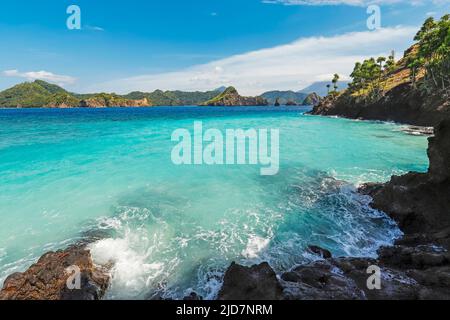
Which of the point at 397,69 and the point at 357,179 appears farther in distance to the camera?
the point at 397,69

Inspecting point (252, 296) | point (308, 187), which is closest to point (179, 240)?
point (252, 296)

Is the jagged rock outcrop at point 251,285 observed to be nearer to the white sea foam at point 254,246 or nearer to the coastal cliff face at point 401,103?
the white sea foam at point 254,246

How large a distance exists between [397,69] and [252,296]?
523ft

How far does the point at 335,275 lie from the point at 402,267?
11.8 feet

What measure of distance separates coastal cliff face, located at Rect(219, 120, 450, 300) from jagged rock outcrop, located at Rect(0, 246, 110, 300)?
5760 millimetres

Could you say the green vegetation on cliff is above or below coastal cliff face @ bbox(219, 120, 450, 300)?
above

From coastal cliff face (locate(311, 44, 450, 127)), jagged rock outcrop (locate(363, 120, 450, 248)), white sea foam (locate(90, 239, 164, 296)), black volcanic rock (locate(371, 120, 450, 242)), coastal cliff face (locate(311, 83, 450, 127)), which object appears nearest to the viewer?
white sea foam (locate(90, 239, 164, 296))

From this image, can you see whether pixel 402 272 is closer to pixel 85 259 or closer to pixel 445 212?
pixel 445 212

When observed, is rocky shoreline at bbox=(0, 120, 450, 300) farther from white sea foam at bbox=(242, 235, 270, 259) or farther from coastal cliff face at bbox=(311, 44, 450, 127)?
coastal cliff face at bbox=(311, 44, 450, 127)

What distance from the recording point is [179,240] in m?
15.5

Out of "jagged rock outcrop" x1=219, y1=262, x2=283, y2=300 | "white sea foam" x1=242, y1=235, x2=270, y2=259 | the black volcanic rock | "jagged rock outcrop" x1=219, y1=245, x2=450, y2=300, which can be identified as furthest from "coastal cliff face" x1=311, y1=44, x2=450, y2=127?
"jagged rock outcrop" x1=219, y1=262, x2=283, y2=300

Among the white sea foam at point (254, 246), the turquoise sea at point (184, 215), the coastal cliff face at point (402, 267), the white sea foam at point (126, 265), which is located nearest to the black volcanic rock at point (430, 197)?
the coastal cliff face at point (402, 267)

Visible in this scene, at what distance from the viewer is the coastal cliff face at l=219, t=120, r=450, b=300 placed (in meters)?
8.91
